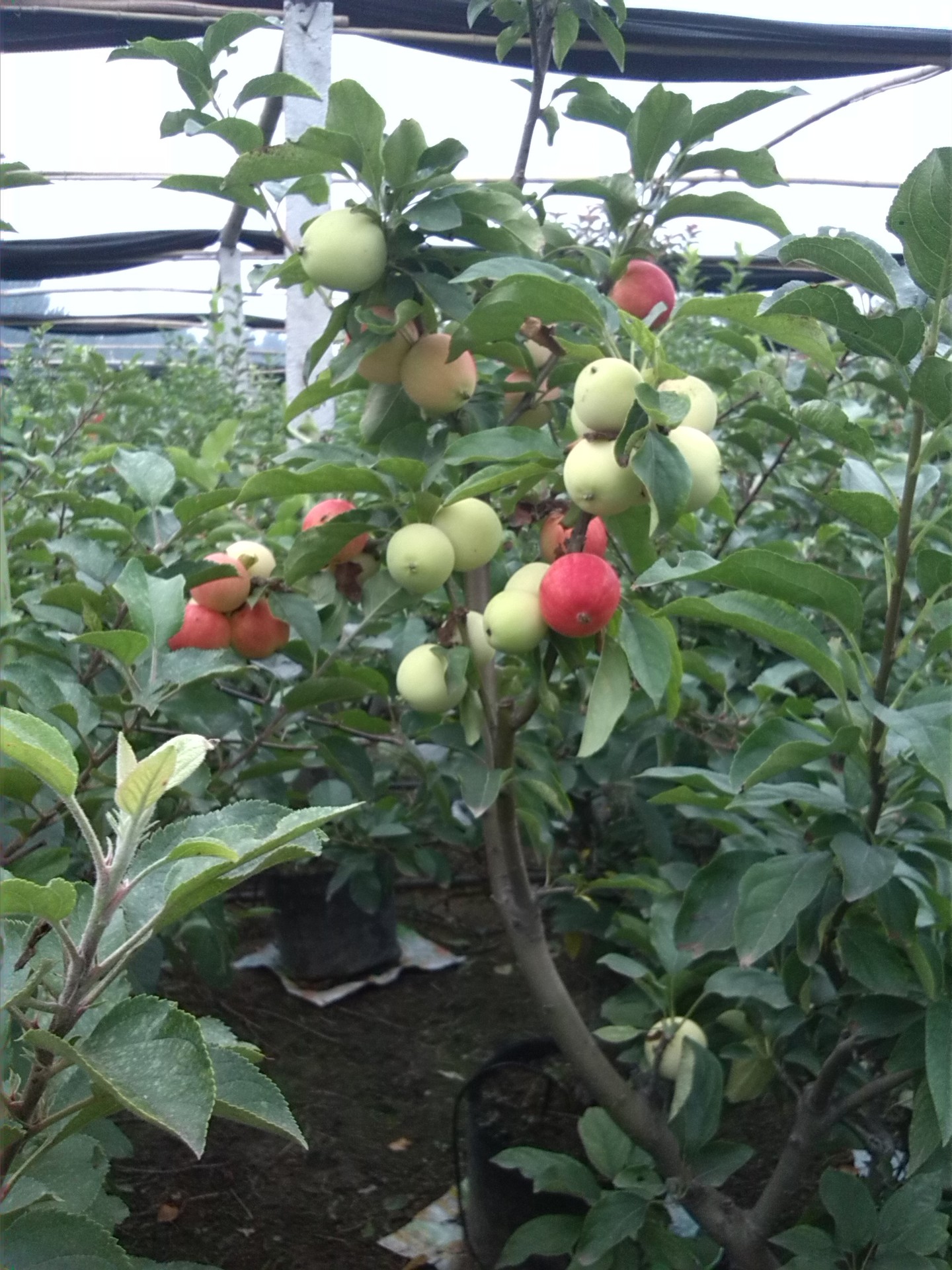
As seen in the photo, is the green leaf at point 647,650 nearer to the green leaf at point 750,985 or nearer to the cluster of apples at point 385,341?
the cluster of apples at point 385,341

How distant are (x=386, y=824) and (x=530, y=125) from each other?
87cm

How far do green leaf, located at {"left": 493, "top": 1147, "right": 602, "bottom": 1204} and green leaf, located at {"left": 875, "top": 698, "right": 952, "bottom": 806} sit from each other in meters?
0.70

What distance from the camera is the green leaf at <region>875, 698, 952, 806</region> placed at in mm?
695

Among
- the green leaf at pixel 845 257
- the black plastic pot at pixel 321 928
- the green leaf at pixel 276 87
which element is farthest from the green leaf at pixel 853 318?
the black plastic pot at pixel 321 928

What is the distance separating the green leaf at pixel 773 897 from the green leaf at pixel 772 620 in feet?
0.55

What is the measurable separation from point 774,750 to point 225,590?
0.57 metres

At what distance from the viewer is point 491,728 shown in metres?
1.10

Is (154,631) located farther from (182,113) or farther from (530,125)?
(530,125)

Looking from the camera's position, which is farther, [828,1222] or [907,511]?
[828,1222]

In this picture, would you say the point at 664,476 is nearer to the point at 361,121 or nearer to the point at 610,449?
the point at 610,449

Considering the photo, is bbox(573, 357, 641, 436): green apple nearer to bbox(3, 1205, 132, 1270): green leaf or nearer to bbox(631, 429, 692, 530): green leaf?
bbox(631, 429, 692, 530): green leaf

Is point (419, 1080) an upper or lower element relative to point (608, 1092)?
lower

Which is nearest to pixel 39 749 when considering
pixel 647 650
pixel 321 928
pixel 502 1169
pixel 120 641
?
pixel 120 641

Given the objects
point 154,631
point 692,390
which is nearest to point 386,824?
point 154,631
